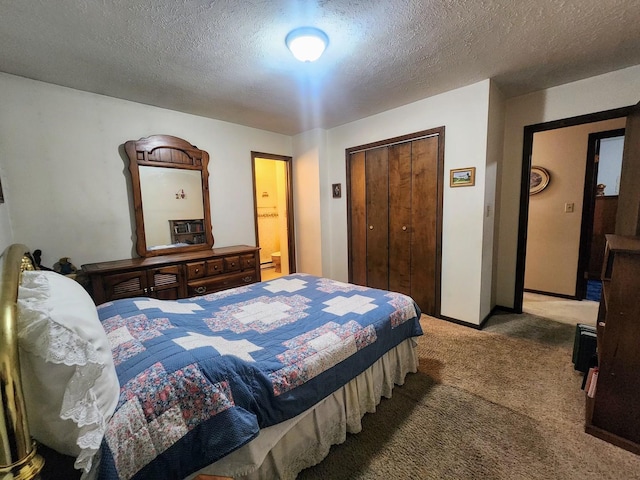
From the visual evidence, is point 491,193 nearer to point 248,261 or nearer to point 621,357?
point 621,357

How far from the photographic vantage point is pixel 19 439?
0.49 metres

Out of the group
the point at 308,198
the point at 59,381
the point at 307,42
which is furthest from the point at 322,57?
the point at 59,381

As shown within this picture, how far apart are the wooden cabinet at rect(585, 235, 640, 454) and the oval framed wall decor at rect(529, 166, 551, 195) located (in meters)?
2.70

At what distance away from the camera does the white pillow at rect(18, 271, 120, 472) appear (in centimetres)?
62

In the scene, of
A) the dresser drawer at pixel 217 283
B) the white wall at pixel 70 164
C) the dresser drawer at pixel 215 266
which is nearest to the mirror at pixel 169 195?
the white wall at pixel 70 164

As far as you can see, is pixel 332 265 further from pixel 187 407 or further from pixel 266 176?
pixel 187 407

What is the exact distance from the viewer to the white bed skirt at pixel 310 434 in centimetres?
105

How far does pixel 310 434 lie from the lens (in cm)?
135

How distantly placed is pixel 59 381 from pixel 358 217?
3.35 metres

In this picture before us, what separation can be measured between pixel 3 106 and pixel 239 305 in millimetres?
2490

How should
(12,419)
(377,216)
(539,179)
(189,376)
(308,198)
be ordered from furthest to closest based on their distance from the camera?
1. (308,198)
2. (539,179)
3. (377,216)
4. (189,376)
5. (12,419)

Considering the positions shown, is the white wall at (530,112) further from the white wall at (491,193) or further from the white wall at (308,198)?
the white wall at (308,198)

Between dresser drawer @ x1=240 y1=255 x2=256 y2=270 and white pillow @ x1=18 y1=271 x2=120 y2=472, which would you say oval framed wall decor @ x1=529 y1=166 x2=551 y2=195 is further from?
white pillow @ x1=18 y1=271 x2=120 y2=472

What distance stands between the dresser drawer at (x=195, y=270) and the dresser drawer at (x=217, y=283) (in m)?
0.06
